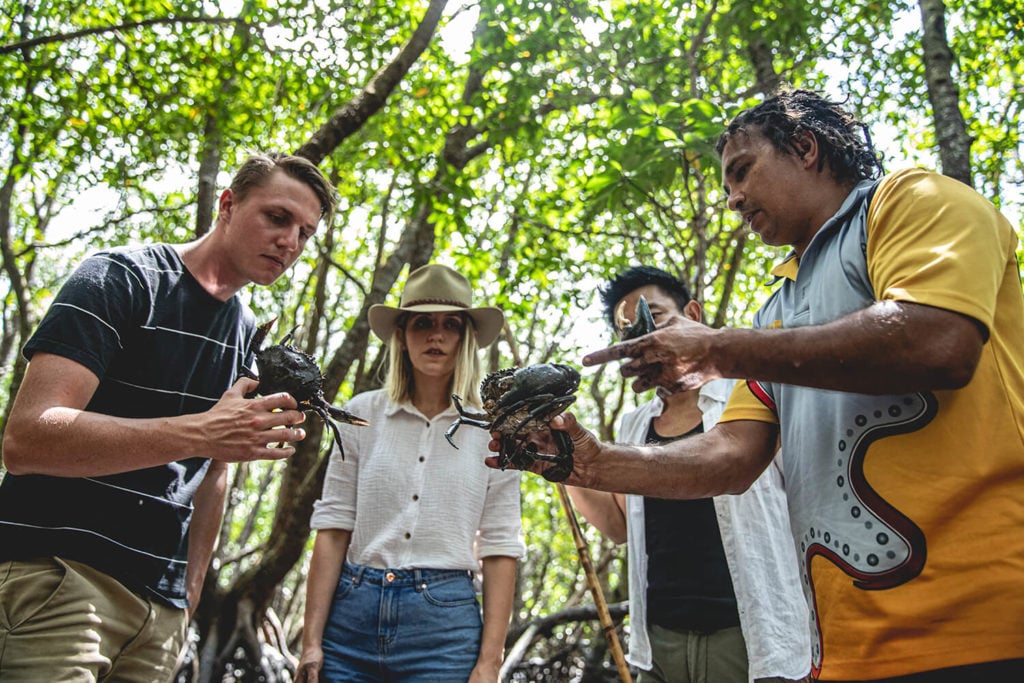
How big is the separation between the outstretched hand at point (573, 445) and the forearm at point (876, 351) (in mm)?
590

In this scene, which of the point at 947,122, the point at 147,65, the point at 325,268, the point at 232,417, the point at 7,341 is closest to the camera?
the point at 232,417

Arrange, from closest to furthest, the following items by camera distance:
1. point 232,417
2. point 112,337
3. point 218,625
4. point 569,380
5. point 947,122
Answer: point 569,380, point 232,417, point 112,337, point 947,122, point 218,625

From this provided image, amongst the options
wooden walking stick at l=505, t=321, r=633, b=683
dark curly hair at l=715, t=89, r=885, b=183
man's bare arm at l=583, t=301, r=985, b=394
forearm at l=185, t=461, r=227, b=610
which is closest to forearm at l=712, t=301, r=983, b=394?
man's bare arm at l=583, t=301, r=985, b=394

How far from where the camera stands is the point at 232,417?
88.8 inches

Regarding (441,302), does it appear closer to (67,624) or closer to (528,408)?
(528,408)

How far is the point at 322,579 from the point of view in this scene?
314 centimetres

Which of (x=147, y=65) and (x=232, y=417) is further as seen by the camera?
(x=147, y=65)

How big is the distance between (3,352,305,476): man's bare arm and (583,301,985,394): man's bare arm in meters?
1.20

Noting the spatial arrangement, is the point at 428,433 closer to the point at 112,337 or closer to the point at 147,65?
the point at 112,337

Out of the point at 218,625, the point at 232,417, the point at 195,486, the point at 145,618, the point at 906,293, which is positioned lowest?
the point at 218,625

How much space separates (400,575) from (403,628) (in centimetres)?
23

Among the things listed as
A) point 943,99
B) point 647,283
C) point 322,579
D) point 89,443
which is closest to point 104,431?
point 89,443

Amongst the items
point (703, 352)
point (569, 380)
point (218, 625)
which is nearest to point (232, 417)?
point (569, 380)

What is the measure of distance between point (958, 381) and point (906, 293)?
9.2 inches
